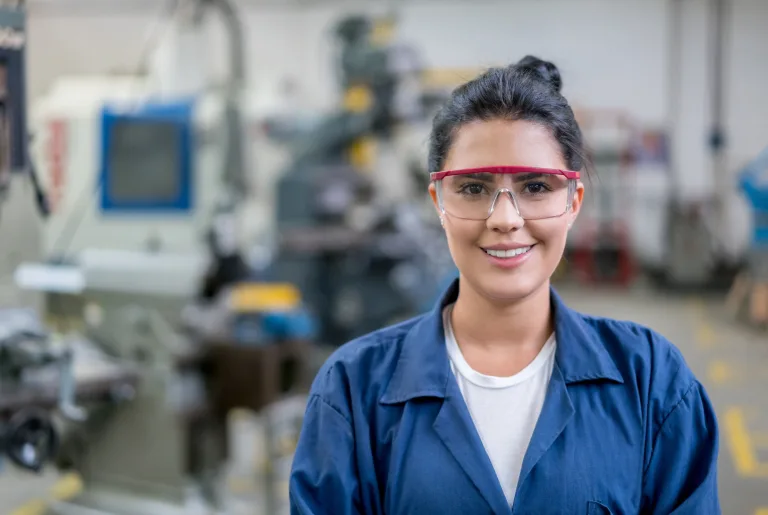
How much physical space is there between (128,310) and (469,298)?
5.69 feet

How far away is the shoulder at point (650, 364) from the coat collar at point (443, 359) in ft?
0.04

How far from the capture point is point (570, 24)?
654 centimetres

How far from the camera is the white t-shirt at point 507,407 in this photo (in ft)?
2.85

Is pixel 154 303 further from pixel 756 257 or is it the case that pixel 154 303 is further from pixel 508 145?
pixel 756 257

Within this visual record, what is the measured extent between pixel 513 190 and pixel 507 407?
0.75 feet

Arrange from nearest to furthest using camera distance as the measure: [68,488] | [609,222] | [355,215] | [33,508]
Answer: [33,508] → [68,488] → [355,215] → [609,222]

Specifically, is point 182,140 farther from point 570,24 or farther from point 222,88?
point 570,24

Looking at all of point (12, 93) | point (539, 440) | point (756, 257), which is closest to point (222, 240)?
point (12, 93)

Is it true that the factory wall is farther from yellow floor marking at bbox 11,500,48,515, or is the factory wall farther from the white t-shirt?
the white t-shirt

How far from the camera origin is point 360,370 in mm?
929

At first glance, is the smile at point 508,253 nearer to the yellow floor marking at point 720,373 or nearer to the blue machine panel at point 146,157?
the blue machine panel at point 146,157

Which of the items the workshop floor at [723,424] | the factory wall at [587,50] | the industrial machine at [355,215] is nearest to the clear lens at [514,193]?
the workshop floor at [723,424]

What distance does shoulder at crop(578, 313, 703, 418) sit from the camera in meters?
0.88

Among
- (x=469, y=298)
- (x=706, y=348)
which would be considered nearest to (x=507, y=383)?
(x=469, y=298)
